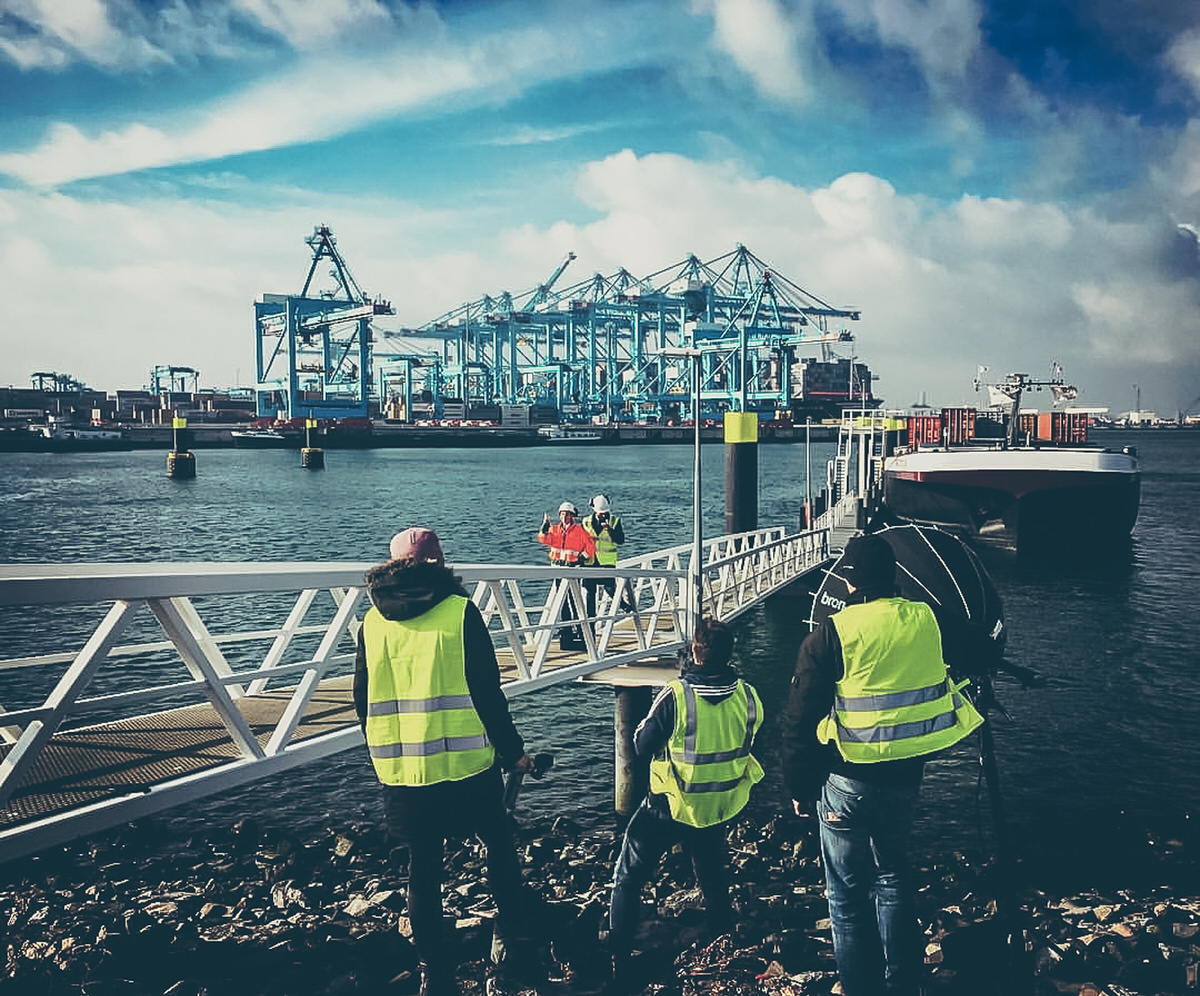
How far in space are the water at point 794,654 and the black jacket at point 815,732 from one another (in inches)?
76.7

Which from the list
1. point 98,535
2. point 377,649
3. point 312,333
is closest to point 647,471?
point 312,333

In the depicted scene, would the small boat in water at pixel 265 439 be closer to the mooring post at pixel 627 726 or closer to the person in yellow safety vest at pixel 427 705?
the mooring post at pixel 627 726

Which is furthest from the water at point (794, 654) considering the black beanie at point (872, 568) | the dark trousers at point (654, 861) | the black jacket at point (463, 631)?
the black jacket at point (463, 631)

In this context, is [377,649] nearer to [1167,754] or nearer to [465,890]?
[465,890]

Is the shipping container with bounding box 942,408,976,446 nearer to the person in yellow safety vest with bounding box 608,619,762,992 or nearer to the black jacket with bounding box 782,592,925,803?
the person in yellow safety vest with bounding box 608,619,762,992

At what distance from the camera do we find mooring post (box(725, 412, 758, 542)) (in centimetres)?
2050

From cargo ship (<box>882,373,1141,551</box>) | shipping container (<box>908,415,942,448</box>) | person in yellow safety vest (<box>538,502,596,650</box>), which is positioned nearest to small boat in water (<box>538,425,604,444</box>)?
shipping container (<box>908,415,942,448</box>)

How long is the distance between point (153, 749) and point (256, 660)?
1182cm

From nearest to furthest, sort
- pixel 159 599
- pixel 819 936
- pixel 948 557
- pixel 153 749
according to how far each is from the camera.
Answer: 1. pixel 159 599
2. pixel 948 557
3. pixel 153 749
4. pixel 819 936

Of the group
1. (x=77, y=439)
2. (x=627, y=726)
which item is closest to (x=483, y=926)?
(x=627, y=726)

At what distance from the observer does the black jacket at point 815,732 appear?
4332mm

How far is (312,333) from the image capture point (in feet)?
335

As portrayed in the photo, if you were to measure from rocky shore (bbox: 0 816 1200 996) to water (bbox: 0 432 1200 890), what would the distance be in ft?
3.51

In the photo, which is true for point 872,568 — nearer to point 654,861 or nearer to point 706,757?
point 706,757
